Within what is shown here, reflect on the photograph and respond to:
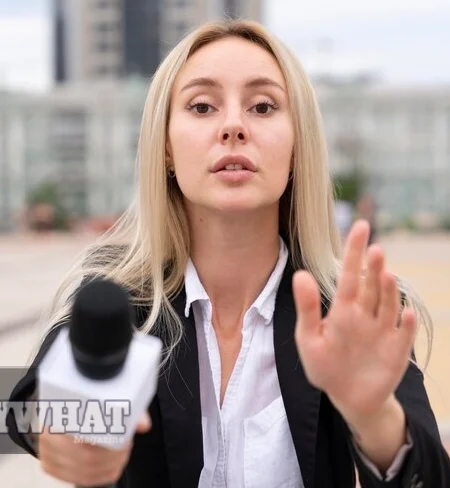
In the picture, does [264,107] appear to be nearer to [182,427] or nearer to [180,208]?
[180,208]

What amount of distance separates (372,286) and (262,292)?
586 millimetres

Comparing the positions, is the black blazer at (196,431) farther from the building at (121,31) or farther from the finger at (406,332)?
the building at (121,31)

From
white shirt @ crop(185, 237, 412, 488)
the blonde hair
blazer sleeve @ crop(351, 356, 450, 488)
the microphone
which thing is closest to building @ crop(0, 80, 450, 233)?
the blonde hair

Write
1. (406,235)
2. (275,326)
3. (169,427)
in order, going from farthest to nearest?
(406,235), (275,326), (169,427)

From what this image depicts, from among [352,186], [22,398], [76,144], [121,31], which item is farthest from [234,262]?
[121,31]

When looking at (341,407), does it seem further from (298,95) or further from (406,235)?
(406,235)

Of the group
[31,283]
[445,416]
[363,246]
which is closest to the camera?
[363,246]

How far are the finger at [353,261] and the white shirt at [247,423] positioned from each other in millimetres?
499

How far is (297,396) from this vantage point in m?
1.55

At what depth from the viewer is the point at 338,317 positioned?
1138 millimetres

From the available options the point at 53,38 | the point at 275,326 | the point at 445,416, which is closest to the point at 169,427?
the point at 275,326

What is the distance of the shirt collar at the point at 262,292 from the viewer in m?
1.68

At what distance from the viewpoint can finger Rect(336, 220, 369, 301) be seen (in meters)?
1.12

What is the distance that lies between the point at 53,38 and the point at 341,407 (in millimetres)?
97645
